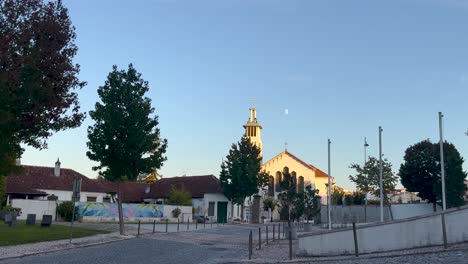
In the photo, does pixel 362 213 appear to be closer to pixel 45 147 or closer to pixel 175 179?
pixel 175 179

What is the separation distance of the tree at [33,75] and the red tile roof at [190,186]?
40.7 m

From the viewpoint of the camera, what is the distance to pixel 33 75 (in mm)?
18891

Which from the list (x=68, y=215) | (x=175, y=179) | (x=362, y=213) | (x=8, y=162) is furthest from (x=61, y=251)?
(x=175, y=179)

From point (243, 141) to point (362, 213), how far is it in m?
18.0

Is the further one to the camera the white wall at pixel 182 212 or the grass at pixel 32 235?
the white wall at pixel 182 212

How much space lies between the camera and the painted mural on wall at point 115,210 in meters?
45.9

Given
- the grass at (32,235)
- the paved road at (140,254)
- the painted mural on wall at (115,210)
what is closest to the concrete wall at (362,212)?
the painted mural on wall at (115,210)

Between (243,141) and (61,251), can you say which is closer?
(61,251)

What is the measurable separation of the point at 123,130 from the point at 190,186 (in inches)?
1324

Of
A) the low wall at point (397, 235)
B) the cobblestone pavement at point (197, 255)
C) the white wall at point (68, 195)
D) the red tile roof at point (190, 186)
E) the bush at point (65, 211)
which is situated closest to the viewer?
the cobblestone pavement at point (197, 255)

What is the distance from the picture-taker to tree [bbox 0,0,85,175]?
18281mm

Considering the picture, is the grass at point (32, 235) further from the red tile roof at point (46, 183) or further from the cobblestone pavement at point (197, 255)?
the red tile roof at point (46, 183)

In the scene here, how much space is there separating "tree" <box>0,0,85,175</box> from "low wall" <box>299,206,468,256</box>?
12374mm

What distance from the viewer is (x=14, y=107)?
18.8 metres
